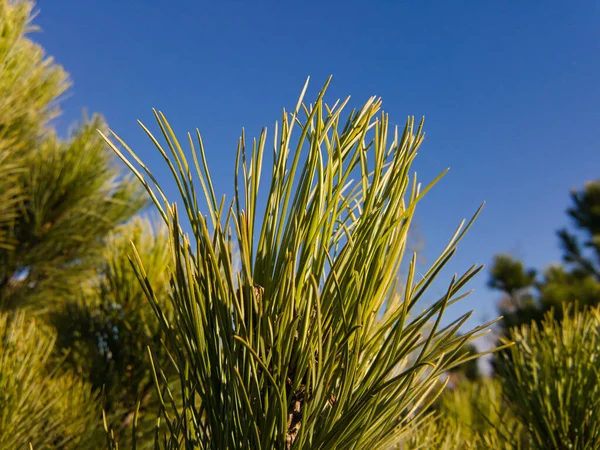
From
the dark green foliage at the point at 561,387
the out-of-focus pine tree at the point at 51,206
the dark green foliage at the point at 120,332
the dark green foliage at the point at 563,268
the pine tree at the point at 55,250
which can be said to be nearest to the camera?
the dark green foliage at the point at 561,387

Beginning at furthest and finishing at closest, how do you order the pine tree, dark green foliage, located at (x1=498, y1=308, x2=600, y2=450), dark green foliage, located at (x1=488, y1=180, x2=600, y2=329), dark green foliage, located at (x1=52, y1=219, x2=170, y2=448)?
1. dark green foliage, located at (x1=488, y1=180, x2=600, y2=329)
2. dark green foliage, located at (x1=52, y1=219, x2=170, y2=448)
3. the pine tree
4. dark green foliage, located at (x1=498, y1=308, x2=600, y2=450)

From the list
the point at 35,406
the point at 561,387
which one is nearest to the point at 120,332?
the point at 35,406

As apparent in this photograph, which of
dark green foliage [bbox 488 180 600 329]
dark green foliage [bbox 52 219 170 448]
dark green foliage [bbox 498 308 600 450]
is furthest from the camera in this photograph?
dark green foliage [bbox 488 180 600 329]

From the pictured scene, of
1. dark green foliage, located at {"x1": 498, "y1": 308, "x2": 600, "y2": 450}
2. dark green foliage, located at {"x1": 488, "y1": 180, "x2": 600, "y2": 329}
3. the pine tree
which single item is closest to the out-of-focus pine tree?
the pine tree

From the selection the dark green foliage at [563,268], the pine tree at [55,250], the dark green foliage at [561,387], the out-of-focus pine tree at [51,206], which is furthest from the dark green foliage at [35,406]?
the dark green foliage at [563,268]

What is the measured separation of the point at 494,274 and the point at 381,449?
564 cm

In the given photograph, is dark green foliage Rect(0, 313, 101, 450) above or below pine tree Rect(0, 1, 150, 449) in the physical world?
below

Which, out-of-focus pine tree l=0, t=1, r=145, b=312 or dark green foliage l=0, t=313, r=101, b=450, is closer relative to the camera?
dark green foliage l=0, t=313, r=101, b=450

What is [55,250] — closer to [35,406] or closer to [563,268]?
[35,406]

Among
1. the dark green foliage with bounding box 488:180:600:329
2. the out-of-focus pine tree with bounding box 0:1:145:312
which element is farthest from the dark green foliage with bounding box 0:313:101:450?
the dark green foliage with bounding box 488:180:600:329

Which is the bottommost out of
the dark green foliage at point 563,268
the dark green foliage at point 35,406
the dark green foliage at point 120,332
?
the dark green foliage at point 35,406

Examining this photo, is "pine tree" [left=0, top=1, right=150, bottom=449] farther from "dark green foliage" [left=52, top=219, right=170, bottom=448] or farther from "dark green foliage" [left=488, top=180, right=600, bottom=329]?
"dark green foliage" [left=488, top=180, right=600, bottom=329]

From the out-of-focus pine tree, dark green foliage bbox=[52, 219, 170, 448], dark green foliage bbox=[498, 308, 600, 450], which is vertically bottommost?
dark green foliage bbox=[498, 308, 600, 450]

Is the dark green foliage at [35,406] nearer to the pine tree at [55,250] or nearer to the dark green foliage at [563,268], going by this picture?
the pine tree at [55,250]
